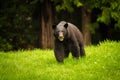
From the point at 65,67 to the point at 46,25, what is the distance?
12.1 meters

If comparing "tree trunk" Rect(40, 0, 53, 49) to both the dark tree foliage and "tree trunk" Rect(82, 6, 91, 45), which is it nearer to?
the dark tree foliage

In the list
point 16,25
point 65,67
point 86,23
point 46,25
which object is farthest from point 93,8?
point 65,67

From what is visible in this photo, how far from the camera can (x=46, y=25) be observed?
23609 mm

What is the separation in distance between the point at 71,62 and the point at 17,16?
43.5ft

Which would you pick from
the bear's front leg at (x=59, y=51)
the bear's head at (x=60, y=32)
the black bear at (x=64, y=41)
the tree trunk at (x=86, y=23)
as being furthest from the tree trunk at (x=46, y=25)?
the bear's head at (x=60, y=32)

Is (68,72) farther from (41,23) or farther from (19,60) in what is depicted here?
(41,23)

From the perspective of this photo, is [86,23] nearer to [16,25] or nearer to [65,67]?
[16,25]

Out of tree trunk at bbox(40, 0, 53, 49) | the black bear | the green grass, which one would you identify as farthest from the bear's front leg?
tree trunk at bbox(40, 0, 53, 49)

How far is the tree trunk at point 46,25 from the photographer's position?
923 inches

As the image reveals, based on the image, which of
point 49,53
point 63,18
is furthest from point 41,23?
point 49,53

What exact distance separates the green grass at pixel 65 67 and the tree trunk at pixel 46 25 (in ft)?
30.3

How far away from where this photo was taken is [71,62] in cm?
1209

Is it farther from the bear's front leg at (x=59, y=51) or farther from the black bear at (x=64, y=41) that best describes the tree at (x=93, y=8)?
the bear's front leg at (x=59, y=51)

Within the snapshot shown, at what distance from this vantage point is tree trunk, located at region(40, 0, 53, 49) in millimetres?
23439
